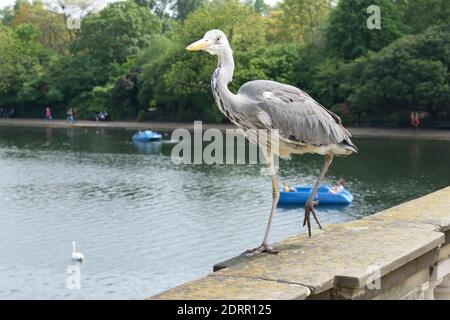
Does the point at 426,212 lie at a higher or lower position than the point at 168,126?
higher

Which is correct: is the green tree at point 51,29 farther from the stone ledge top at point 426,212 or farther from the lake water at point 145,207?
the stone ledge top at point 426,212

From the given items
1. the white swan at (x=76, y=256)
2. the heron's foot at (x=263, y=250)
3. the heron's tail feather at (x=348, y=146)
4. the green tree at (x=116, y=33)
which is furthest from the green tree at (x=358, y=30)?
the heron's foot at (x=263, y=250)

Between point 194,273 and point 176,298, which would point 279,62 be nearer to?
point 194,273

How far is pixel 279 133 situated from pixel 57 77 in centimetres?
7207

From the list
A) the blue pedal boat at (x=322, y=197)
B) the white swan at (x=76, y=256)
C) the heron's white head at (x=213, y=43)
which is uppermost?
the heron's white head at (x=213, y=43)

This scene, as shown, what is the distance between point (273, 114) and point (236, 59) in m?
56.3

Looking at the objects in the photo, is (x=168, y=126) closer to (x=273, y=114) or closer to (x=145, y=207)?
(x=145, y=207)

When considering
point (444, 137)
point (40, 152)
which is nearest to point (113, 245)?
point (40, 152)

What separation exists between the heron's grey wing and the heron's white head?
15.6 inches

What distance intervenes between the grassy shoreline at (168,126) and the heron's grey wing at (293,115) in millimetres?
44077

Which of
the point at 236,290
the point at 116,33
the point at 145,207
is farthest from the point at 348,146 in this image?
the point at 116,33

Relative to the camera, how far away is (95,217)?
1031 inches

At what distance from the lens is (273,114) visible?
238 inches

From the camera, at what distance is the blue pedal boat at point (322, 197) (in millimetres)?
28141
